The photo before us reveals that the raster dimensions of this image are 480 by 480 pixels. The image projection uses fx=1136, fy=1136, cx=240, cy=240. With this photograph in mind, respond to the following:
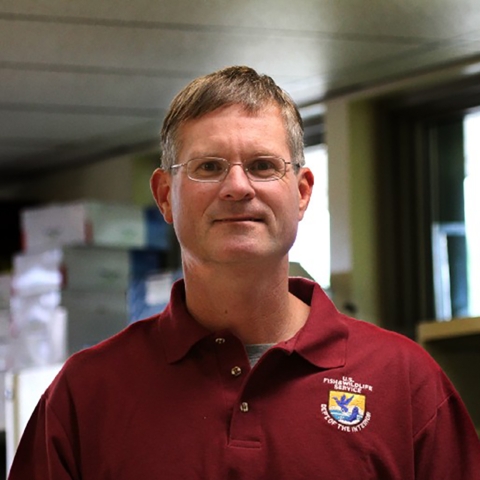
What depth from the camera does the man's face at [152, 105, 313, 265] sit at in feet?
4.30

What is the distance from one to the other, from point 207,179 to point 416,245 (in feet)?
8.20

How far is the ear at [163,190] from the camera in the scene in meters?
1.45

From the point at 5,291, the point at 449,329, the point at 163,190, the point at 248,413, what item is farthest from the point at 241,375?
the point at 5,291

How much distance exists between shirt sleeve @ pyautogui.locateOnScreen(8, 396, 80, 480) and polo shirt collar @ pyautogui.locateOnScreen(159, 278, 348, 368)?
0.52 feet

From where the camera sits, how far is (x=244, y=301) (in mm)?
1356

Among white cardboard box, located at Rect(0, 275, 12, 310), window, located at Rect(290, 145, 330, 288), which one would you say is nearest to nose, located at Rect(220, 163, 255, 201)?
window, located at Rect(290, 145, 330, 288)

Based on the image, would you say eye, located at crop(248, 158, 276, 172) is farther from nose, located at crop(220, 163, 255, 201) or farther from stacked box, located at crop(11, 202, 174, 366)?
stacked box, located at crop(11, 202, 174, 366)

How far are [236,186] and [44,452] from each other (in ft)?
1.30

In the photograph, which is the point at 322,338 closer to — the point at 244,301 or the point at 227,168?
the point at 244,301

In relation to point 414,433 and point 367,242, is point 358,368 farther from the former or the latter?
point 367,242

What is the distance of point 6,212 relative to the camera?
4.75m

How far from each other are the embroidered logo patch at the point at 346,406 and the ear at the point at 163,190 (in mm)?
301

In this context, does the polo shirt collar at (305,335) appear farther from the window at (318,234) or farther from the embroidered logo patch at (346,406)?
the window at (318,234)

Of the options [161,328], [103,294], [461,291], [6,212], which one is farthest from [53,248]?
[161,328]
